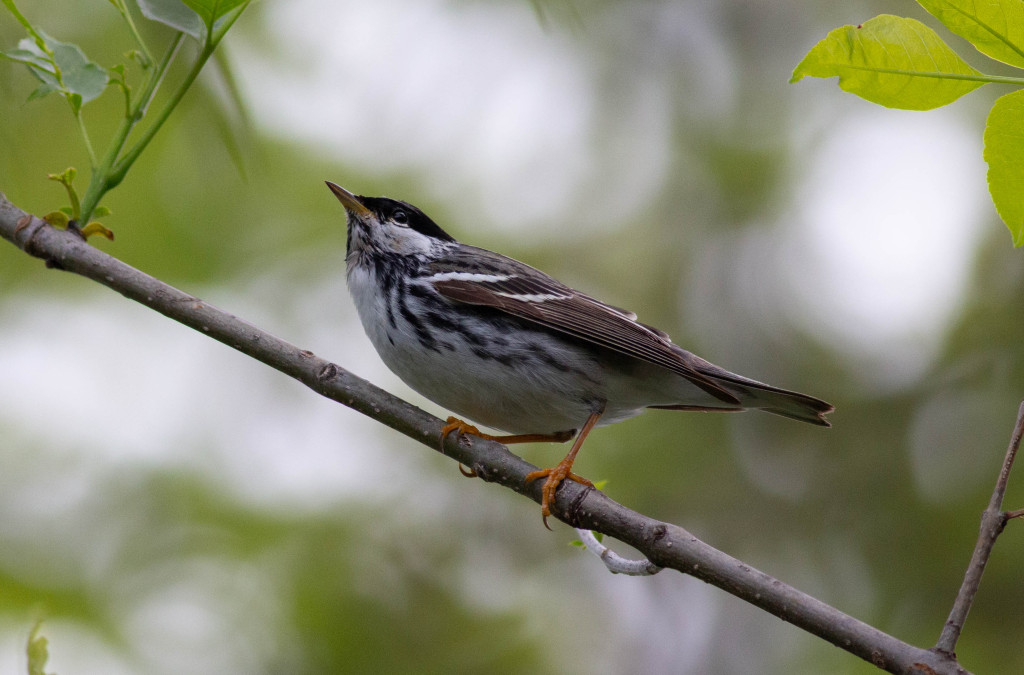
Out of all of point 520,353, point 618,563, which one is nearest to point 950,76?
point 618,563

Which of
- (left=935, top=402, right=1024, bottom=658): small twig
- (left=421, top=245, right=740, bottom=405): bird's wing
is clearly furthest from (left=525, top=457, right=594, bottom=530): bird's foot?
(left=935, top=402, right=1024, bottom=658): small twig

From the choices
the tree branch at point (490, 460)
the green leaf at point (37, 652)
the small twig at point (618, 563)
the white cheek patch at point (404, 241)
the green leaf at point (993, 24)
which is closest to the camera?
the green leaf at point (993, 24)

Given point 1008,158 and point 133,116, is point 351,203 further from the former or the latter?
point 1008,158

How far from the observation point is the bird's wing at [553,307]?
426 cm

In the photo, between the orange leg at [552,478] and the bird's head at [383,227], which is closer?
the orange leg at [552,478]

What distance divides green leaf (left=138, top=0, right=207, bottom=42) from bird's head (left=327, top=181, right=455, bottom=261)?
7.52 ft

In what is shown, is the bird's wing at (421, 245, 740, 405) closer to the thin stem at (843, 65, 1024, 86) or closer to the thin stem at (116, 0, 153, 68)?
the thin stem at (116, 0, 153, 68)

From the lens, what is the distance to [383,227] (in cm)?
491

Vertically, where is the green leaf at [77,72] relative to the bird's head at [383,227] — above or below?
below

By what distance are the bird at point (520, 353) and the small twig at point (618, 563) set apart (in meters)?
1.08

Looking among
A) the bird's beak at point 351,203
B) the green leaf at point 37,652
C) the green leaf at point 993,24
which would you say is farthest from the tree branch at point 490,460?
the bird's beak at point 351,203

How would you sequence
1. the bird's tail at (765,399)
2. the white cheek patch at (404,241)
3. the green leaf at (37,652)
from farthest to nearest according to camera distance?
the white cheek patch at (404,241) < the bird's tail at (765,399) < the green leaf at (37,652)

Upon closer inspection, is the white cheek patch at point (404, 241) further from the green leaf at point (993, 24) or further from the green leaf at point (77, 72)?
the green leaf at point (993, 24)

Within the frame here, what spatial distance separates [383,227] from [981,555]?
3.50 meters
